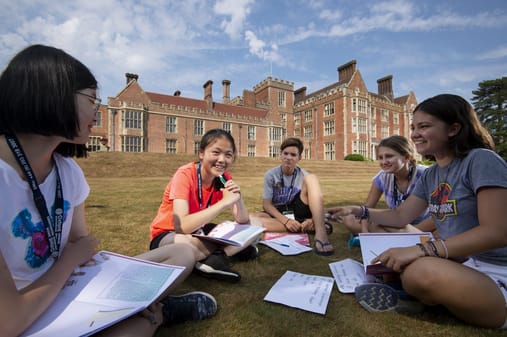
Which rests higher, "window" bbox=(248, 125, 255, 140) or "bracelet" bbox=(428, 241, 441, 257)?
"window" bbox=(248, 125, 255, 140)

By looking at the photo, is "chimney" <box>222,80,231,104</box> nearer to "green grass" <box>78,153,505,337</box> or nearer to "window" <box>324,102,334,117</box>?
"window" <box>324,102,334,117</box>

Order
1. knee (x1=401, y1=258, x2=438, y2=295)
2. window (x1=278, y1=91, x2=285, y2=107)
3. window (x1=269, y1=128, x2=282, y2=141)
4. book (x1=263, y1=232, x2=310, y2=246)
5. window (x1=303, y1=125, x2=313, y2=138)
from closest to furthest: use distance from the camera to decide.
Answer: knee (x1=401, y1=258, x2=438, y2=295) → book (x1=263, y1=232, x2=310, y2=246) → window (x1=269, y1=128, x2=282, y2=141) → window (x1=278, y1=91, x2=285, y2=107) → window (x1=303, y1=125, x2=313, y2=138)

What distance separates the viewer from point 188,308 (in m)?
1.42

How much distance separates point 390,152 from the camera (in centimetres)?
279

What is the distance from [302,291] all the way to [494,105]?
1523 inches

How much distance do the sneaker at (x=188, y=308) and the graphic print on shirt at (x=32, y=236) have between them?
64 centimetres

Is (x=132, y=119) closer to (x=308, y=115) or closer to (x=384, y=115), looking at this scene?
(x=308, y=115)

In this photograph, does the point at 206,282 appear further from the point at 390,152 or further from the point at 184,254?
the point at 390,152

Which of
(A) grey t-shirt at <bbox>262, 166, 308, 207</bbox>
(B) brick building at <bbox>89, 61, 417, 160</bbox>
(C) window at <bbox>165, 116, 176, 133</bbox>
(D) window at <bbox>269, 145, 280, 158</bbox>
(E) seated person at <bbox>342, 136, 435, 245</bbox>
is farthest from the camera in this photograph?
(D) window at <bbox>269, 145, 280, 158</bbox>

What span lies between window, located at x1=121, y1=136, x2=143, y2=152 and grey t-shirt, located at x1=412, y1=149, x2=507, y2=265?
2713 cm

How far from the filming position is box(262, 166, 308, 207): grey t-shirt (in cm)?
347

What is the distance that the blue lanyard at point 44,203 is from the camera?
39.1 inches

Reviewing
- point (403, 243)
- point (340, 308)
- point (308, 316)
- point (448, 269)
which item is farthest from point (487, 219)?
point (308, 316)

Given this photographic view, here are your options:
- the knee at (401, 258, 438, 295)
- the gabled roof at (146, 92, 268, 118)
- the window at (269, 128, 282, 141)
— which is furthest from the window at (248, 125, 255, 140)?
the knee at (401, 258, 438, 295)
